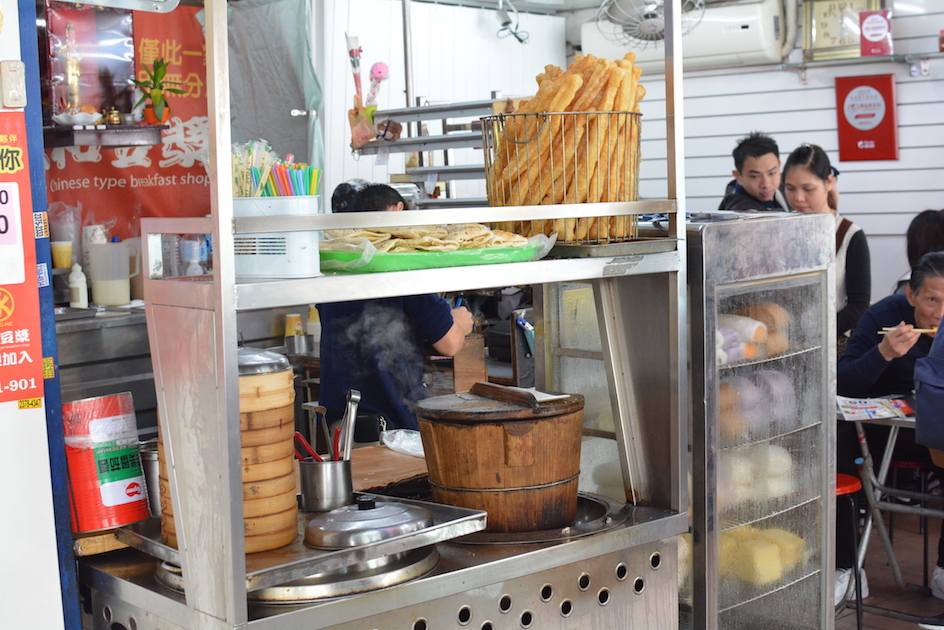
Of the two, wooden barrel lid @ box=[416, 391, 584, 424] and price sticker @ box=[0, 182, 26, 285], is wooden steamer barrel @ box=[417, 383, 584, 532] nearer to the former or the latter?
wooden barrel lid @ box=[416, 391, 584, 424]

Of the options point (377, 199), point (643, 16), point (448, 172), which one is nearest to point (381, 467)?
point (377, 199)

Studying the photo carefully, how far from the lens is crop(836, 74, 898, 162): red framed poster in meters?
6.56

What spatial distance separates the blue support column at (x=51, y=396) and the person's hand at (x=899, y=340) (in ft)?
10.5

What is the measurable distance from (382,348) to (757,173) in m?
2.45

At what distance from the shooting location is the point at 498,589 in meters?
1.77

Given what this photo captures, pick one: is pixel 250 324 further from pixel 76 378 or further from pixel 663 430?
pixel 663 430

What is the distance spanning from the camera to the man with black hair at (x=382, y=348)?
10.6 feet

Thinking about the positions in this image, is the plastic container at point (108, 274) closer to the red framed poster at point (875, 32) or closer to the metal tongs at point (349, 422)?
the metal tongs at point (349, 422)

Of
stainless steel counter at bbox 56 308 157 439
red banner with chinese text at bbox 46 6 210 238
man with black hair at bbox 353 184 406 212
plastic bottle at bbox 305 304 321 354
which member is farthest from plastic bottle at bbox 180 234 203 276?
man with black hair at bbox 353 184 406 212

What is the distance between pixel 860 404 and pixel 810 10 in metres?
4.22

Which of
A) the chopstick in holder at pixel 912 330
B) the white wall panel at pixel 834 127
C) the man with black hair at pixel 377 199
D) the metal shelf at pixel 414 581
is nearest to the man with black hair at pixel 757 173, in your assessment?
the chopstick in holder at pixel 912 330

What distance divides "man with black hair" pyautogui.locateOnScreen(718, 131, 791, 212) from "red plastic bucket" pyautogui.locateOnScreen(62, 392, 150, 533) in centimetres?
367

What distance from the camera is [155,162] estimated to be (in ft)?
18.0

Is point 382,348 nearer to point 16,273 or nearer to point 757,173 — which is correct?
point 16,273
